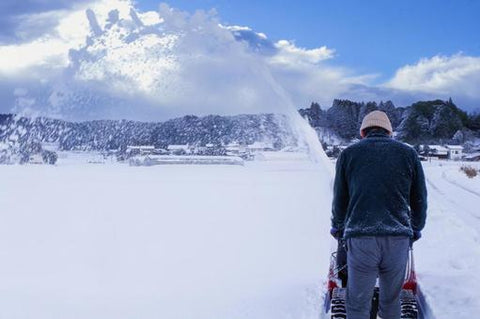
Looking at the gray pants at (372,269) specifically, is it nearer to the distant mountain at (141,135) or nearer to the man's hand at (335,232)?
the man's hand at (335,232)

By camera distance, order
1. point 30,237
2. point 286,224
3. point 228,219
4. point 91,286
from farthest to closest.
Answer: point 228,219
point 286,224
point 30,237
point 91,286

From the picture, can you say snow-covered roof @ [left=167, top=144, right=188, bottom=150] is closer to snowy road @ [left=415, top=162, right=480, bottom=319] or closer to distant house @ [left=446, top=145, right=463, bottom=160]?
distant house @ [left=446, top=145, right=463, bottom=160]

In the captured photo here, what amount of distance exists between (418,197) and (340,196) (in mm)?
497

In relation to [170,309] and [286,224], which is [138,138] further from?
[170,309]

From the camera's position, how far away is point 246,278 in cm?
707

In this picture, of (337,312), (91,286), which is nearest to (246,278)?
(91,286)

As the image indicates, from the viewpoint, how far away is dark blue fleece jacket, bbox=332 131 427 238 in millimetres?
3492

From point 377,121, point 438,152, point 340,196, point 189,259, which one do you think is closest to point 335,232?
point 340,196

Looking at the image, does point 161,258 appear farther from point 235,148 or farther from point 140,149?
point 140,149

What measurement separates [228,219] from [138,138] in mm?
63230

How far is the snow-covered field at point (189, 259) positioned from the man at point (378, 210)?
1.23 metres

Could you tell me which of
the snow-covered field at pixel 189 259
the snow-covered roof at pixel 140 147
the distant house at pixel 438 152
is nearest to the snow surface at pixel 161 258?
the snow-covered field at pixel 189 259

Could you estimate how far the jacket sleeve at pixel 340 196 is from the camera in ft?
12.1

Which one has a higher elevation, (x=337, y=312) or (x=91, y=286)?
(x=337, y=312)
